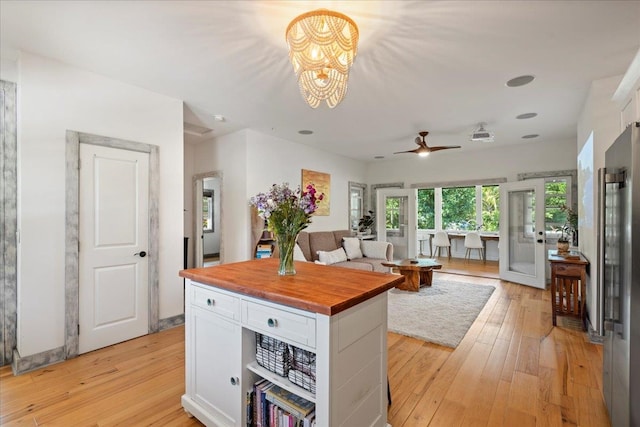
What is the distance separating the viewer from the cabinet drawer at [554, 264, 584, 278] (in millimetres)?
3361

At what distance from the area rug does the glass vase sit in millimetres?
2017

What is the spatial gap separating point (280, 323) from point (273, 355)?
0.97 feet

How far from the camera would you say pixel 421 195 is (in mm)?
9148

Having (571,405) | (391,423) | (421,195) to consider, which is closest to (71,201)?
(391,423)

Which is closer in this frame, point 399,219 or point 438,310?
point 438,310

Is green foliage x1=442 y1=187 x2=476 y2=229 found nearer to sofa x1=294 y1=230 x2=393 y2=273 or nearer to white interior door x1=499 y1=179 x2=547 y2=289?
white interior door x1=499 y1=179 x2=547 y2=289

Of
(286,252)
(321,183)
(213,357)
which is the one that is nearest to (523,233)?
(321,183)

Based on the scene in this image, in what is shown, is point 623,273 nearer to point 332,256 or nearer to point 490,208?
point 332,256

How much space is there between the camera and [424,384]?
7.55ft

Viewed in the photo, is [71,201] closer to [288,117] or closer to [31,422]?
[31,422]

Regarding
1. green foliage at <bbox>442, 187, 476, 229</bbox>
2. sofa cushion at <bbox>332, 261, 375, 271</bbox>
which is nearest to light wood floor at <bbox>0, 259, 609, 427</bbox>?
sofa cushion at <bbox>332, 261, 375, 271</bbox>

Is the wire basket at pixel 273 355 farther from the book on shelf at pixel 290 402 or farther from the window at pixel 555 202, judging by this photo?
the window at pixel 555 202

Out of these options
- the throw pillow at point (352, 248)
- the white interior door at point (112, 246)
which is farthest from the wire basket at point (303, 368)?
the throw pillow at point (352, 248)

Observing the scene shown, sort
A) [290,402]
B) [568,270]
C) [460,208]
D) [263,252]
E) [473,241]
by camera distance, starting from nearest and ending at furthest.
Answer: [290,402], [568,270], [263,252], [473,241], [460,208]
